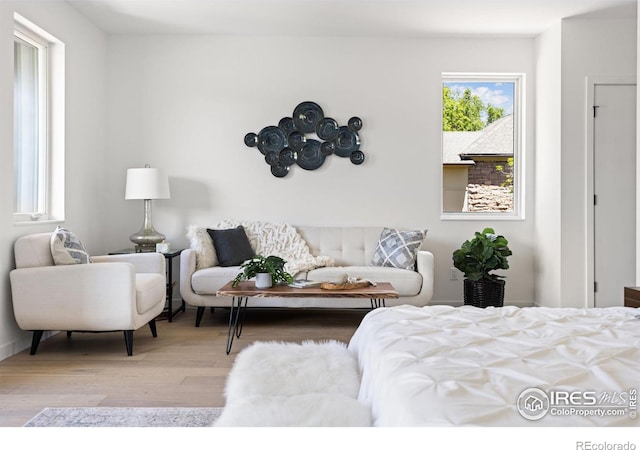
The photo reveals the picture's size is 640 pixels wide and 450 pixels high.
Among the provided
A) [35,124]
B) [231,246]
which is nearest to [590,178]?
[231,246]

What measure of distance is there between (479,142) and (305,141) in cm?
177

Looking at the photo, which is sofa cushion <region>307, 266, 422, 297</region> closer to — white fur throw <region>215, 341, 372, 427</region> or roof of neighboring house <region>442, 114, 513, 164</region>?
roof of neighboring house <region>442, 114, 513, 164</region>

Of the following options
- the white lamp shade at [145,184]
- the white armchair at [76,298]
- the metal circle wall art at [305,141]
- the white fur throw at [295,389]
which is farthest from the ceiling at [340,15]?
the white fur throw at [295,389]

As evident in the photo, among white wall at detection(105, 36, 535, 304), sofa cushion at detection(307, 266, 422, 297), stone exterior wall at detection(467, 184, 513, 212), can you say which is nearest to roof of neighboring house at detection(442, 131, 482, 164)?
white wall at detection(105, 36, 535, 304)

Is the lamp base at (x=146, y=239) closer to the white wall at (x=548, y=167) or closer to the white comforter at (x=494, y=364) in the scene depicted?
the white comforter at (x=494, y=364)

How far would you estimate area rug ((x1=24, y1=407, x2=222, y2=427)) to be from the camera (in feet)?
7.86

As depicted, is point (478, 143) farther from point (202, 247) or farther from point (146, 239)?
point (146, 239)

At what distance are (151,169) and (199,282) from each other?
3.81 ft

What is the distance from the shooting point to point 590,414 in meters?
1.26

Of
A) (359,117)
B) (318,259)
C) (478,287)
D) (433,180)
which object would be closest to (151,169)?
(318,259)

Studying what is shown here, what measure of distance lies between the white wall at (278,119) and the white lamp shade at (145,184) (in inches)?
17.1

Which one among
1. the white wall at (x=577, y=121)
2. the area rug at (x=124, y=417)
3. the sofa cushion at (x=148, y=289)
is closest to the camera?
the area rug at (x=124, y=417)

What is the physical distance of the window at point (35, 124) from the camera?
4062 millimetres
